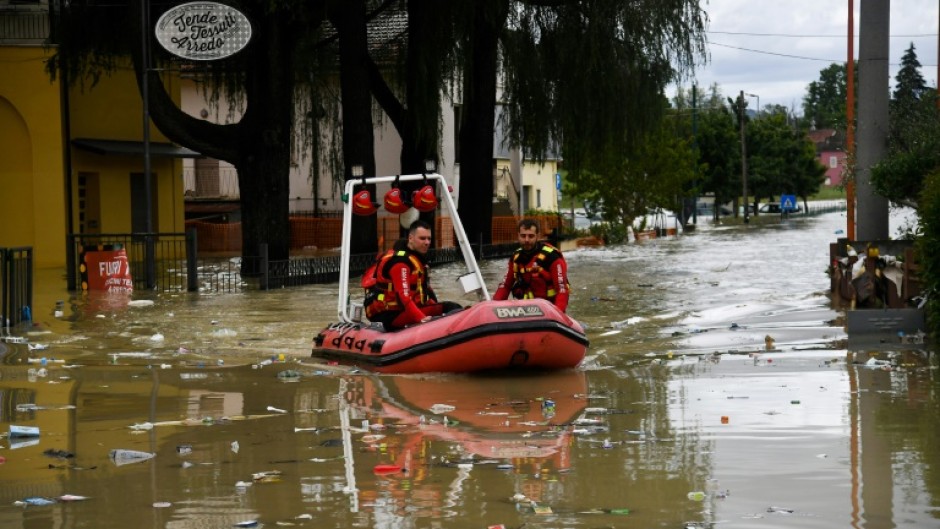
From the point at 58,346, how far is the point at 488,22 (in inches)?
680

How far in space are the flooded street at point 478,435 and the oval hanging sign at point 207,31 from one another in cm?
911

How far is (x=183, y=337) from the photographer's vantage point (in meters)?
18.4

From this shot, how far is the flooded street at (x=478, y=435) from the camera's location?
7.75 meters

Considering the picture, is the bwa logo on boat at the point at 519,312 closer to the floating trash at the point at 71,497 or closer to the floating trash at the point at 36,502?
the floating trash at the point at 71,497

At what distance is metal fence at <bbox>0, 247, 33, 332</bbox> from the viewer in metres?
18.1

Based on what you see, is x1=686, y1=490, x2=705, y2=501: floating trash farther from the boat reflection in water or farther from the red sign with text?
the red sign with text

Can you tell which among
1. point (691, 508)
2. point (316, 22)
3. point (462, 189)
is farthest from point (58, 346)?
point (462, 189)

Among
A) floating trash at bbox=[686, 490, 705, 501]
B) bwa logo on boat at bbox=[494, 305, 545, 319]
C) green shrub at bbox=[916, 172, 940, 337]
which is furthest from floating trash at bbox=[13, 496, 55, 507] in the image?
green shrub at bbox=[916, 172, 940, 337]

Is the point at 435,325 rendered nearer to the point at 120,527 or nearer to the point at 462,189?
the point at 120,527

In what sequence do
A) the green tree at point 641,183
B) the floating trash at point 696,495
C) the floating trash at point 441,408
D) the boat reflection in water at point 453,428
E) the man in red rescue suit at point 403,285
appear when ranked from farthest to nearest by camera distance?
the green tree at point 641,183 < the man in red rescue suit at point 403,285 < the floating trash at point 441,408 < the boat reflection in water at point 453,428 < the floating trash at point 696,495

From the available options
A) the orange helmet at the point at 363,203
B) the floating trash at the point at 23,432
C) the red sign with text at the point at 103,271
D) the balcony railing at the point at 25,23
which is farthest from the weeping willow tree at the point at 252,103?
the floating trash at the point at 23,432

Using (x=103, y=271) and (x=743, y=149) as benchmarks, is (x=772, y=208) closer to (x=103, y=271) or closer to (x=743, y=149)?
(x=743, y=149)

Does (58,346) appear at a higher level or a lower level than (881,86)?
lower

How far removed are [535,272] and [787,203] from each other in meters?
77.2
